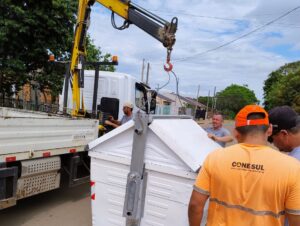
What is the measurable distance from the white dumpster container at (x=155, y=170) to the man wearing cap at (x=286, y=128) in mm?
802

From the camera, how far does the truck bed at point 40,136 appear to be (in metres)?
4.10

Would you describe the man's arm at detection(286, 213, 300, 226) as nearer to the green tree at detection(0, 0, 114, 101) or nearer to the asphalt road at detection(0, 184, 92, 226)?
the asphalt road at detection(0, 184, 92, 226)

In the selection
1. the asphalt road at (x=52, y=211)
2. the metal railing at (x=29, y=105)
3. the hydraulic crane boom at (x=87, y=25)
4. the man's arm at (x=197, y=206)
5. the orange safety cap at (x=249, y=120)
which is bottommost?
the asphalt road at (x=52, y=211)

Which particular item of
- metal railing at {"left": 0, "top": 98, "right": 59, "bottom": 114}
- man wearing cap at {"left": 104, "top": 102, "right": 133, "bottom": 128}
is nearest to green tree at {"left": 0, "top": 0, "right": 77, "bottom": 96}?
metal railing at {"left": 0, "top": 98, "right": 59, "bottom": 114}

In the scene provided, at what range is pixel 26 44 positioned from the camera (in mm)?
12188

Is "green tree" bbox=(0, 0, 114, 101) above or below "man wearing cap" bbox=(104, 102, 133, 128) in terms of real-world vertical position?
above

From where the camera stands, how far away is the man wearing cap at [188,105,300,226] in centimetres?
188

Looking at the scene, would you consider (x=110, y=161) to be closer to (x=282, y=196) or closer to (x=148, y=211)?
(x=148, y=211)

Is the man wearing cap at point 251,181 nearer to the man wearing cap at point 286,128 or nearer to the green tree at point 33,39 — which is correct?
the man wearing cap at point 286,128

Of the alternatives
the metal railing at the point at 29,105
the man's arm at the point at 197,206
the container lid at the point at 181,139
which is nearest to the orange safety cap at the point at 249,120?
the man's arm at the point at 197,206

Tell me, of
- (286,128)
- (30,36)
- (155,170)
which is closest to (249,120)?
(286,128)

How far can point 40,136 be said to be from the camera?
4.64m

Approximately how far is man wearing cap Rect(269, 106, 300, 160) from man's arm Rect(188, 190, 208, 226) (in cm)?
67

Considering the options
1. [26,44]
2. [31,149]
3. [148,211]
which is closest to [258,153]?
[148,211]
